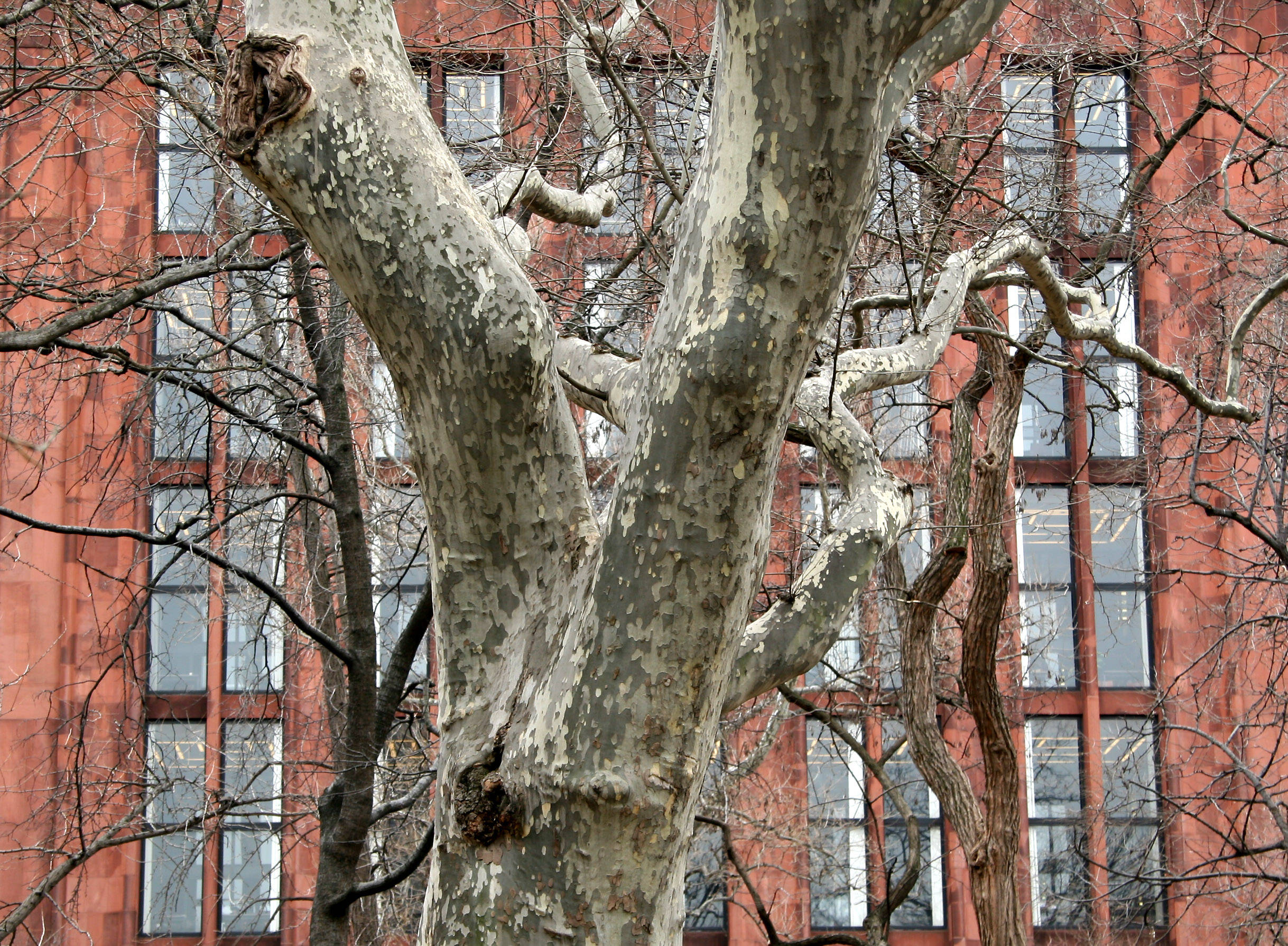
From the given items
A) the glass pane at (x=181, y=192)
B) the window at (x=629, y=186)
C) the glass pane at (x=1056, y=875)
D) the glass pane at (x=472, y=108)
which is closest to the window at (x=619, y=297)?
the window at (x=629, y=186)

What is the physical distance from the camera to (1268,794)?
8500mm

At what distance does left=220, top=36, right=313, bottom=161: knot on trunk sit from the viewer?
258 centimetres

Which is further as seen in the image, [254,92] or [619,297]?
[619,297]

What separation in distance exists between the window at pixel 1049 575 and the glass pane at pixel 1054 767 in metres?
0.59

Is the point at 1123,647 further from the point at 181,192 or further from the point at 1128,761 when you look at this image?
the point at 181,192

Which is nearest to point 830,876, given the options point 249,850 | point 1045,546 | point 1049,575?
point 1049,575

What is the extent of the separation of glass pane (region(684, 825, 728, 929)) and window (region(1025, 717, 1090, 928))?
11.9ft

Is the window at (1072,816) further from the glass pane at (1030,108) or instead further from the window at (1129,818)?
the glass pane at (1030,108)

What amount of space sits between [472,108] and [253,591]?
4527 millimetres

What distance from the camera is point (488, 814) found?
2.54 metres

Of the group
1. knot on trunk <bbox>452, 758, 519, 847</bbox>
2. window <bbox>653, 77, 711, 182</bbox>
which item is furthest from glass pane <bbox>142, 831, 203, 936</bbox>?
knot on trunk <bbox>452, 758, 519, 847</bbox>

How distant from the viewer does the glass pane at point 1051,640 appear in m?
13.5

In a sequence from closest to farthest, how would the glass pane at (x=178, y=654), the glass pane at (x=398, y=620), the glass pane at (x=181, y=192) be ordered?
the glass pane at (x=181, y=192)
the glass pane at (x=398, y=620)
the glass pane at (x=178, y=654)

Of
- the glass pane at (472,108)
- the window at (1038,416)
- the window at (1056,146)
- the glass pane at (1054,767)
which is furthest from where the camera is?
the window at (1038,416)
